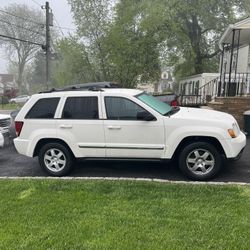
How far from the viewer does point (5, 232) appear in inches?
165

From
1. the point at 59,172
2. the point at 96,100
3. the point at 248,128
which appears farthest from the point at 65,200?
the point at 248,128

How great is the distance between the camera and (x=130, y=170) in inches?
279

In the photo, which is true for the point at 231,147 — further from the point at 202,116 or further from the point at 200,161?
the point at 202,116

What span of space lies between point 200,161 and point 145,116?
1303 mm

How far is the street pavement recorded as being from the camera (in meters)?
6.62

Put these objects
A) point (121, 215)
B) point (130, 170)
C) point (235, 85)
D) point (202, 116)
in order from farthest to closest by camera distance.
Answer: point (235, 85), point (130, 170), point (202, 116), point (121, 215)

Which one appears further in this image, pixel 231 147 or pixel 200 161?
pixel 200 161

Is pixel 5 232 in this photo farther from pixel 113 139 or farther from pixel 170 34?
pixel 170 34

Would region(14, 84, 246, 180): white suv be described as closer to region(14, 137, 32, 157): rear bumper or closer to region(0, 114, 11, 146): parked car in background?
region(14, 137, 32, 157): rear bumper

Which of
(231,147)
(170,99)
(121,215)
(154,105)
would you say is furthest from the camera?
(170,99)

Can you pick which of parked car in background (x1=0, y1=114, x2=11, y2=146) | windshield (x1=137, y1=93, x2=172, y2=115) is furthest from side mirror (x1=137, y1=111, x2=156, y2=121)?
parked car in background (x1=0, y1=114, x2=11, y2=146)

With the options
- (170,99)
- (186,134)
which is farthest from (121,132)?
(170,99)

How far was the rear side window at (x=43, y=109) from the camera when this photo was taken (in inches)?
268

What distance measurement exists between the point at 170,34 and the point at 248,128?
54.7 feet
